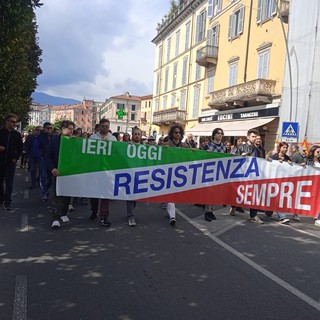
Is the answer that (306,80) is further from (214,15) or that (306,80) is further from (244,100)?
(214,15)

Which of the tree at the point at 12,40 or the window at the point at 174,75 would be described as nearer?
the tree at the point at 12,40

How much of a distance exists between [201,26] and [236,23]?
28.6 feet

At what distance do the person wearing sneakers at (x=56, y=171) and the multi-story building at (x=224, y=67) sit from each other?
17.8 meters

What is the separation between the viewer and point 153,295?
158 inches

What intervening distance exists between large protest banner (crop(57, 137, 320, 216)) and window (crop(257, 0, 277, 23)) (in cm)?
1880

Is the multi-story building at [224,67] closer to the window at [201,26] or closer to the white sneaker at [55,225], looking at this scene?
the window at [201,26]

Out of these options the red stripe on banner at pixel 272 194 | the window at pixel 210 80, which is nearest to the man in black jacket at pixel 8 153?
the red stripe on banner at pixel 272 194

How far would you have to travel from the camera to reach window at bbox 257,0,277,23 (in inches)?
931

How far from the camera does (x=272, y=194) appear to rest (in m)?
7.80

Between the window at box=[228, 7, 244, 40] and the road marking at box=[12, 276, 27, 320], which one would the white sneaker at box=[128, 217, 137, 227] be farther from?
the window at box=[228, 7, 244, 40]

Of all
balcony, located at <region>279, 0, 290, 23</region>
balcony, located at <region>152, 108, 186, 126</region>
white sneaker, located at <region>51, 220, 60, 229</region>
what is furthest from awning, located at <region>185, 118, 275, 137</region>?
white sneaker, located at <region>51, 220, 60, 229</region>

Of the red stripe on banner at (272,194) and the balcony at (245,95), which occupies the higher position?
the balcony at (245,95)

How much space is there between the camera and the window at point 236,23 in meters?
27.8

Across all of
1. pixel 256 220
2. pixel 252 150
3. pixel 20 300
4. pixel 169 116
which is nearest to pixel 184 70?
pixel 169 116
